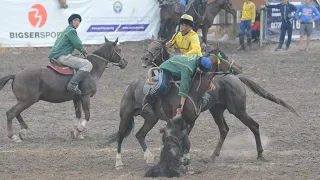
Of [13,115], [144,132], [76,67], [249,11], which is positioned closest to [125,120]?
[144,132]

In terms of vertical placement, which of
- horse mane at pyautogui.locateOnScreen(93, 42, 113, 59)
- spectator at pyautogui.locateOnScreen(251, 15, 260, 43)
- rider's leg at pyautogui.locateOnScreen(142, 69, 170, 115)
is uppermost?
rider's leg at pyautogui.locateOnScreen(142, 69, 170, 115)

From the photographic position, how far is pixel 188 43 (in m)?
10.1

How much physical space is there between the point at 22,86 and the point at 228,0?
14.0 metres

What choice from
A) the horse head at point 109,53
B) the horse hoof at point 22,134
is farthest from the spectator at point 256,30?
the horse hoof at point 22,134

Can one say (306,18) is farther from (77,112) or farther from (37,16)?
(77,112)

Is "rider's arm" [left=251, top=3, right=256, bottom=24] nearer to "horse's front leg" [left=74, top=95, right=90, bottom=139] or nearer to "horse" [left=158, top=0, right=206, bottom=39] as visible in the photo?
"horse" [left=158, top=0, right=206, bottom=39]

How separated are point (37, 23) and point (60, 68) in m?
11.4

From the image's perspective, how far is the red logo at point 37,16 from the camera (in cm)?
2325

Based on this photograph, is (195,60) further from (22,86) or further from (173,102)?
(22,86)

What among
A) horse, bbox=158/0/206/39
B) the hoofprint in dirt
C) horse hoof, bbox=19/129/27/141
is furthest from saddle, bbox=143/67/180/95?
horse, bbox=158/0/206/39

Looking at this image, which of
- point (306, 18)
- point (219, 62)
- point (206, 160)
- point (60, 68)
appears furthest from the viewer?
point (306, 18)

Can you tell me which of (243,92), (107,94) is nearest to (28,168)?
(243,92)

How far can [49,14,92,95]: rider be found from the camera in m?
12.3

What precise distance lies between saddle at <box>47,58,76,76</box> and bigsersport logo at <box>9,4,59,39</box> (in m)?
11.2
